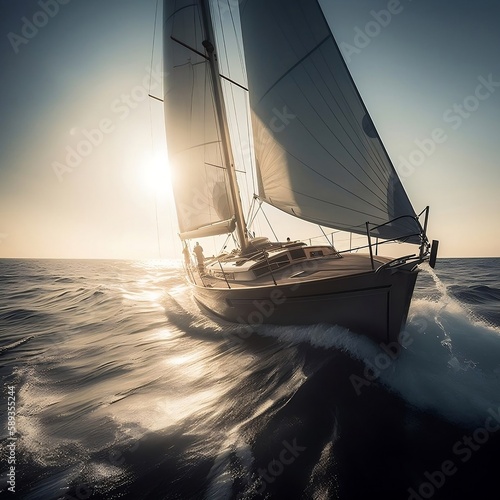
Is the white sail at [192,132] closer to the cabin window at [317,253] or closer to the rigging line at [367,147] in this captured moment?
the cabin window at [317,253]

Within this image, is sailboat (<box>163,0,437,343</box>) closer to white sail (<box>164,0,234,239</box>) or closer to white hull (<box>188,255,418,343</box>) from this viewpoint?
white hull (<box>188,255,418,343</box>)

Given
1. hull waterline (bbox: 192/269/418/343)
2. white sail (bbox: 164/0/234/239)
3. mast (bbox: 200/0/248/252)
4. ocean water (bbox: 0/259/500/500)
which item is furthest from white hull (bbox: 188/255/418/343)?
white sail (bbox: 164/0/234/239)

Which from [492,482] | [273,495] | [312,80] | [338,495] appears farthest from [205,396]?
[312,80]

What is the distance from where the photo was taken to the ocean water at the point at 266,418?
2273mm

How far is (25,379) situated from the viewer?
4.91 m

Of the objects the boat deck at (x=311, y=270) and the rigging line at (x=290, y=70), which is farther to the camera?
the rigging line at (x=290, y=70)

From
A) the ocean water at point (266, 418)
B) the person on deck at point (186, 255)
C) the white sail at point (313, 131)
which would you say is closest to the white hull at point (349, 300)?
the ocean water at point (266, 418)

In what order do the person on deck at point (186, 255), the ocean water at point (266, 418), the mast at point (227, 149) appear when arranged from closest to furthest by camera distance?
the ocean water at point (266, 418) → the mast at point (227, 149) → the person on deck at point (186, 255)

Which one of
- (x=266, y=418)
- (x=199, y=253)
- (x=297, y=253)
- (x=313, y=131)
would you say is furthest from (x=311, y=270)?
(x=199, y=253)

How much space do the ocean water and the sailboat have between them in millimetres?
814

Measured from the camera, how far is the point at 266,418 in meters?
3.14

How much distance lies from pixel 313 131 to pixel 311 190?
62.5 inches

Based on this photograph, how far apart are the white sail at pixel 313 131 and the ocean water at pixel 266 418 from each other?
8.87 feet

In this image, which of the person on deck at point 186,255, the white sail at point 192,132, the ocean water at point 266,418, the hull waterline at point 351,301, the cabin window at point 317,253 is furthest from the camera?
the person on deck at point 186,255
